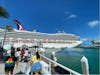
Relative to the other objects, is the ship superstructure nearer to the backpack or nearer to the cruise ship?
the cruise ship

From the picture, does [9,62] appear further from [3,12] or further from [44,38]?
[44,38]

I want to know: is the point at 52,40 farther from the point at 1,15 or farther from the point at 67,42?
the point at 1,15

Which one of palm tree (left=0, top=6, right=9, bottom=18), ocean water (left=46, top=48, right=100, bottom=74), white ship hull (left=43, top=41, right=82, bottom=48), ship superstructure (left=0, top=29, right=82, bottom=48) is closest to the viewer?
palm tree (left=0, top=6, right=9, bottom=18)

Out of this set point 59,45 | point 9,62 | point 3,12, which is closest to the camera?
point 9,62

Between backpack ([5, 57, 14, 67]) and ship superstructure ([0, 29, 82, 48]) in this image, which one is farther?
ship superstructure ([0, 29, 82, 48])

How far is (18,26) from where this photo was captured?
297 feet

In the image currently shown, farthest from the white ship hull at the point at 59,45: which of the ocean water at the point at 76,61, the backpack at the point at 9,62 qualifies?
the backpack at the point at 9,62

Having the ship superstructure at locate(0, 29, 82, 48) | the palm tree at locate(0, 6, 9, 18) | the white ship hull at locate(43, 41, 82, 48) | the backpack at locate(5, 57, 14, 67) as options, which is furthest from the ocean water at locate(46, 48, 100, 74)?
the ship superstructure at locate(0, 29, 82, 48)

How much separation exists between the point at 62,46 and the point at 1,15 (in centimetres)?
6268

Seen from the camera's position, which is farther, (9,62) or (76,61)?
(76,61)

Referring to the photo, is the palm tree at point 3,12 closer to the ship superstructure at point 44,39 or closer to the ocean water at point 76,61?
the ocean water at point 76,61

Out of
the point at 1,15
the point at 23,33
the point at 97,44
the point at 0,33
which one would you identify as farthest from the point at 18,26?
the point at 1,15

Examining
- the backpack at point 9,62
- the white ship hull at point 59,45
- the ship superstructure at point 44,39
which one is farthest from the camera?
the white ship hull at point 59,45

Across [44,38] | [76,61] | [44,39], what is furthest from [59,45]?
[76,61]
